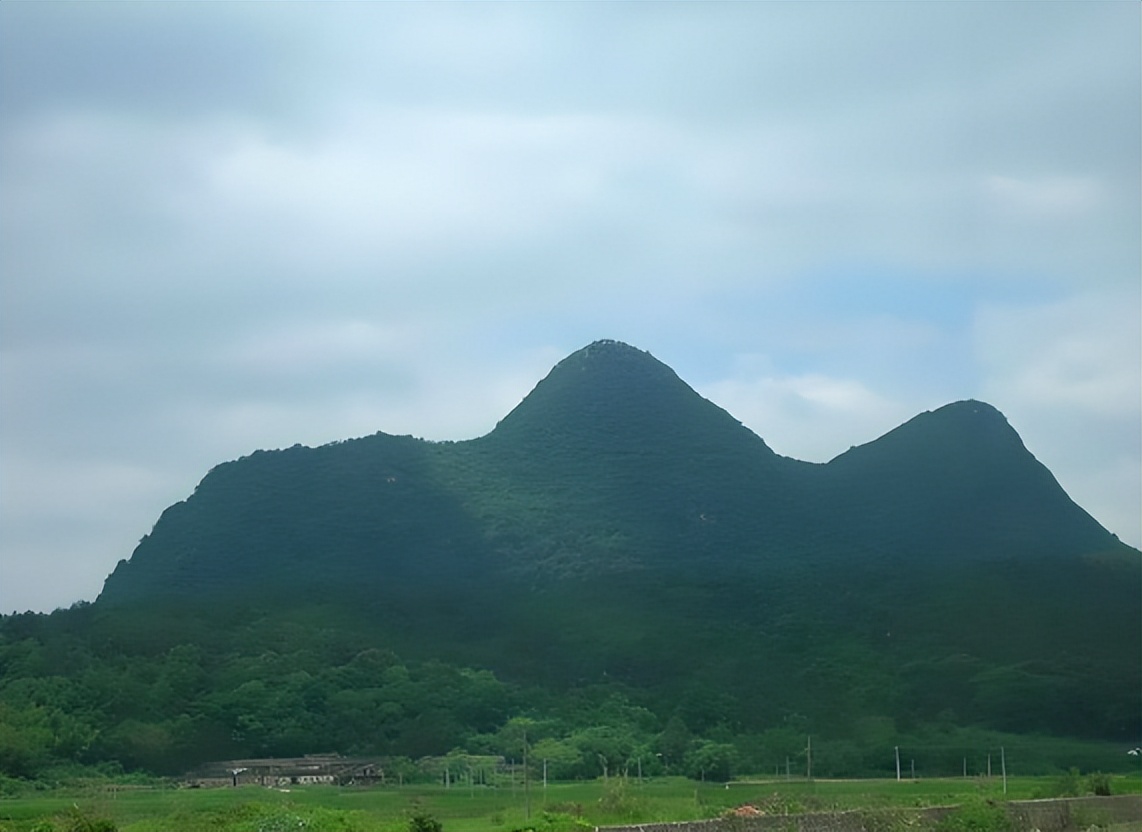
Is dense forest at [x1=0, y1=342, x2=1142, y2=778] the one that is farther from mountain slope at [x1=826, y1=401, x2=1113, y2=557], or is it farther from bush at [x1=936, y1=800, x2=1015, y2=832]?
bush at [x1=936, y1=800, x2=1015, y2=832]

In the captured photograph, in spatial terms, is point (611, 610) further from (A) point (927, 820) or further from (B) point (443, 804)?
(A) point (927, 820)

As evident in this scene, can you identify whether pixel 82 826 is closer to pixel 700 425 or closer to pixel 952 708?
pixel 952 708

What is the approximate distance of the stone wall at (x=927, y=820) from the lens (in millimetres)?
16359

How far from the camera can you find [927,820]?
18641mm

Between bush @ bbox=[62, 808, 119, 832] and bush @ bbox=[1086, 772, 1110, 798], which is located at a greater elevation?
bush @ bbox=[62, 808, 119, 832]

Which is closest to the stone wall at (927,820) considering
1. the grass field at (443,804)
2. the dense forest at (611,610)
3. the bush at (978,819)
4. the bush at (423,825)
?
the bush at (978,819)

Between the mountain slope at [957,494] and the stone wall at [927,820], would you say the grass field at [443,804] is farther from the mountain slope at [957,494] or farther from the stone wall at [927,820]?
the mountain slope at [957,494]

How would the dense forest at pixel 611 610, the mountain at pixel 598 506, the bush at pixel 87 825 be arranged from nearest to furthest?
the bush at pixel 87 825 < the dense forest at pixel 611 610 < the mountain at pixel 598 506

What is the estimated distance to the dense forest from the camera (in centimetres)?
4038

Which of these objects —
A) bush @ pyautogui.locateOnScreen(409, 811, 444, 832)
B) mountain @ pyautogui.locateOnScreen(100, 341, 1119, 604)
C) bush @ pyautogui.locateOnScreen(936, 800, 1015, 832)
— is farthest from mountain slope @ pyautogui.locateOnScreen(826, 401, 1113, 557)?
bush @ pyautogui.locateOnScreen(409, 811, 444, 832)

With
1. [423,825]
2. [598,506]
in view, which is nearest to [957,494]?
[598,506]

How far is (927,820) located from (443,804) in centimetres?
976

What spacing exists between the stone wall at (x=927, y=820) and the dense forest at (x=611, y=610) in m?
13.4

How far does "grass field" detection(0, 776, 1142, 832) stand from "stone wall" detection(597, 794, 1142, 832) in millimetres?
651
